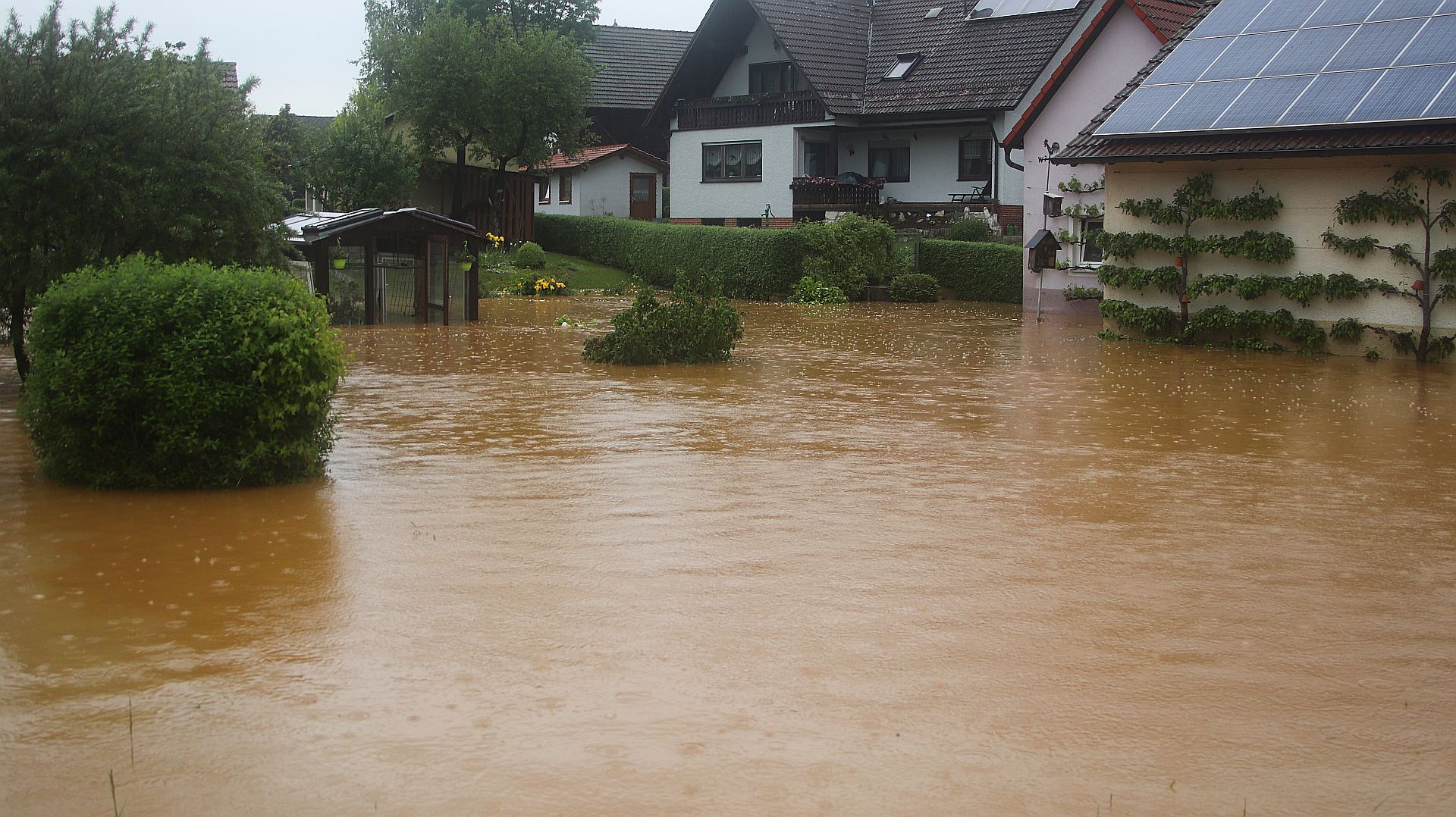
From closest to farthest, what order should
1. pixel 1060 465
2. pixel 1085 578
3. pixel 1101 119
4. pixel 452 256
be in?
pixel 1085 578 → pixel 1060 465 → pixel 1101 119 → pixel 452 256

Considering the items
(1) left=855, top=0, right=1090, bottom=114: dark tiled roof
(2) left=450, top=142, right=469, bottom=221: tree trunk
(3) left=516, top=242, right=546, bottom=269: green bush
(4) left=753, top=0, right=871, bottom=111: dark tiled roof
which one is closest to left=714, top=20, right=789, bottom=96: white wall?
(4) left=753, top=0, right=871, bottom=111: dark tiled roof

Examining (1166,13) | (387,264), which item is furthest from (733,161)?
(387,264)

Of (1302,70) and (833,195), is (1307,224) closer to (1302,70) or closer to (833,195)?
(1302,70)

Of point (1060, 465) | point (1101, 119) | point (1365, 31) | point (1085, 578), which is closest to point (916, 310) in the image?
point (1101, 119)

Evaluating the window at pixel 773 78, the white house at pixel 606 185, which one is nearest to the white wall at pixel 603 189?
the white house at pixel 606 185

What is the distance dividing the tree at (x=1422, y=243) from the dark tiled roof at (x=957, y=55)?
18277 millimetres

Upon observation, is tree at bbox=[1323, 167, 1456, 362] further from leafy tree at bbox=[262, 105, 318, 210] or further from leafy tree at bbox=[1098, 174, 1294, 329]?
leafy tree at bbox=[262, 105, 318, 210]

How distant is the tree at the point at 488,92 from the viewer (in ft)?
145

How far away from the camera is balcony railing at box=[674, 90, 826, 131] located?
43781 millimetres

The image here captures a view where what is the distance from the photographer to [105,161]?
1452 centimetres

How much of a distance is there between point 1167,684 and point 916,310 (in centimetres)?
2713

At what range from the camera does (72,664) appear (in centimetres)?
671

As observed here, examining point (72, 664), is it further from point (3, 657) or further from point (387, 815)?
point (387, 815)

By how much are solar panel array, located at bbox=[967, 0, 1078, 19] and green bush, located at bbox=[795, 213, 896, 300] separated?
→ 30.0ft
